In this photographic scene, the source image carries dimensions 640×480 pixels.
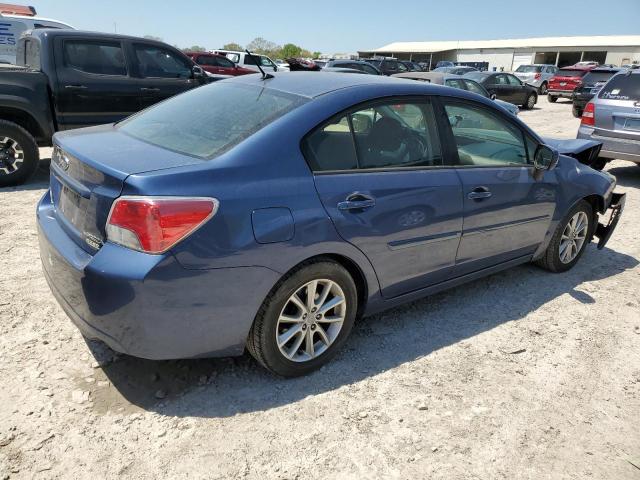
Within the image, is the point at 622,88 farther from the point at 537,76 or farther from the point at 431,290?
the point at 537,76

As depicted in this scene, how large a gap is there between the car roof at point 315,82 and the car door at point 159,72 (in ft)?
14.4

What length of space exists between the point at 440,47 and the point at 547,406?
75622 mm

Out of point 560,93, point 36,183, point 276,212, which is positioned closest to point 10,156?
point 36,183

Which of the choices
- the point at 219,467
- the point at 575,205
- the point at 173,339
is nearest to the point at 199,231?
the point at 173,339

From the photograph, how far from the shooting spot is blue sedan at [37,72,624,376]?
90.6 inches

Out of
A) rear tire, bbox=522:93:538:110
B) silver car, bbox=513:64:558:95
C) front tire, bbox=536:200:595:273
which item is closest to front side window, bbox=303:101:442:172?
front tire, bbox=536:200:595:273

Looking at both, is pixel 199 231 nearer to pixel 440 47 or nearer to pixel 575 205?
pixel 575 205

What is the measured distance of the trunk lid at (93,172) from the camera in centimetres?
237

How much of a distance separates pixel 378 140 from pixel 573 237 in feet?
8.31

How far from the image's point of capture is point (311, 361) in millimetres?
2898

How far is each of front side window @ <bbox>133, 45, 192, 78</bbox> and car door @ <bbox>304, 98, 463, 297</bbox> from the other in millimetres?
5423

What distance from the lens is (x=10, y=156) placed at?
6250 millimetres

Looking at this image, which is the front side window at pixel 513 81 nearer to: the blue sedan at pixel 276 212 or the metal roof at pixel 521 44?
the blue sedan at pixel 276 212

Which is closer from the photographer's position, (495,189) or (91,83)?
(495,189)
